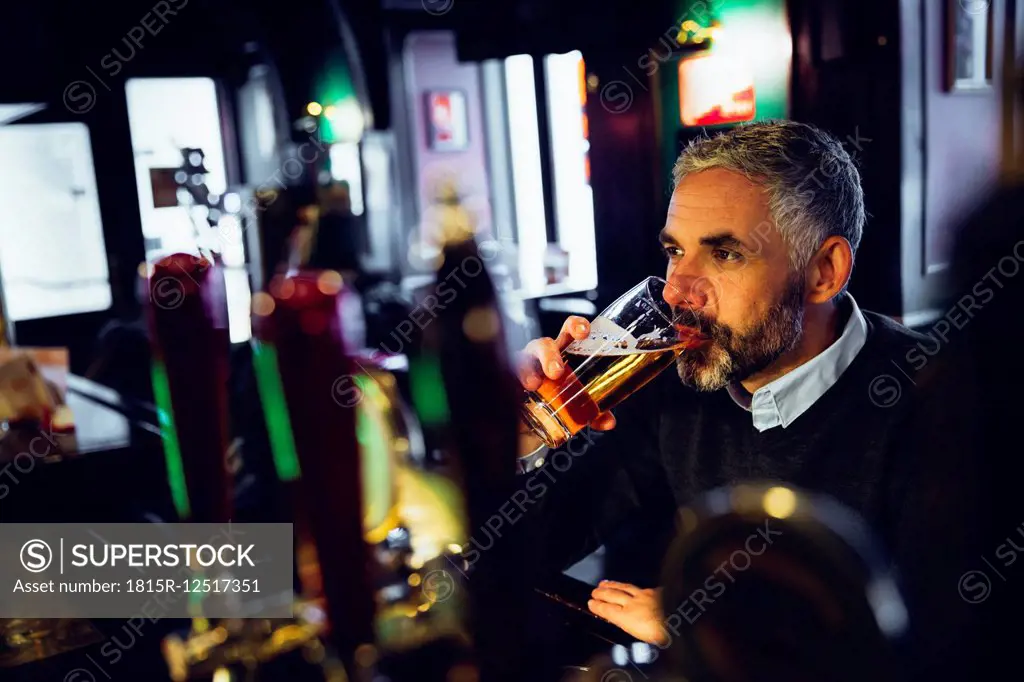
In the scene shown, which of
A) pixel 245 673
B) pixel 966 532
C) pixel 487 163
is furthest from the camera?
pixel 245 673

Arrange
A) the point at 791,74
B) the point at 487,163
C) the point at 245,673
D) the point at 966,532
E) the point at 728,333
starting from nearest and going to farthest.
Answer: the point at 966,532, the point at 728,333, the point at 791,74, the point at 487,163, the point at 245,673

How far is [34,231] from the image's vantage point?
61.3 inches

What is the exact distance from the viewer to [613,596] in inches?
39.4

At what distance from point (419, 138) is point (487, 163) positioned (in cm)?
16

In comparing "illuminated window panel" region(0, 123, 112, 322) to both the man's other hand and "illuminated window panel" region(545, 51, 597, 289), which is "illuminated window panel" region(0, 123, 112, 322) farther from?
the man's other hand

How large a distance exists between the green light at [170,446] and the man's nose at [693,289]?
1177mm

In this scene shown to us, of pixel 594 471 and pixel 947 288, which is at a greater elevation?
pixel 947 288

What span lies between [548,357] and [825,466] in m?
0.40

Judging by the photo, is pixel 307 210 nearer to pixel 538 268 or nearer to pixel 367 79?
pixel 367 79

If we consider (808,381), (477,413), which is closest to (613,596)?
(808,381)

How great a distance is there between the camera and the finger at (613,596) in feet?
3.24

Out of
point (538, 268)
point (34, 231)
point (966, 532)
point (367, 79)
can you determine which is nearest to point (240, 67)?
point (367, 79)

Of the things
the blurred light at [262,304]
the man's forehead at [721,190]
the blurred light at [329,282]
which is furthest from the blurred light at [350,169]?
the man's forehead at [721,190]

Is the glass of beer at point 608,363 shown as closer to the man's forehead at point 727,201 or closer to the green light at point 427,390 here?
the man's forehead at point 727,201
